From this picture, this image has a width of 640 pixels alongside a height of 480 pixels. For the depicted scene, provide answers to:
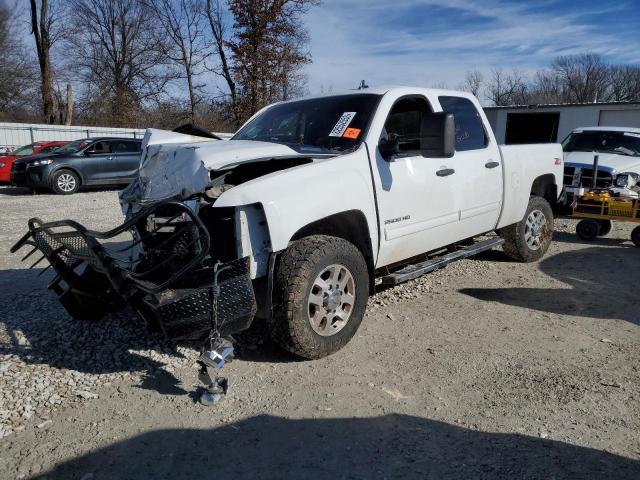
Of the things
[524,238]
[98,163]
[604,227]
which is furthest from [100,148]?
[604,227]

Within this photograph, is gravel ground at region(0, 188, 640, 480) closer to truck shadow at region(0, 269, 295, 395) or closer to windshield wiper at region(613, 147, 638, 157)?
truck shadow at region(0, 269, 295, 395)

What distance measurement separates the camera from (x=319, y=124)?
177 inches

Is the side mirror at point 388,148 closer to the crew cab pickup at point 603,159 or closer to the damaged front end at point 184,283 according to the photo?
the damaged front end at point 184,283

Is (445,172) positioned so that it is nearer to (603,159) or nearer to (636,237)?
(636,237)

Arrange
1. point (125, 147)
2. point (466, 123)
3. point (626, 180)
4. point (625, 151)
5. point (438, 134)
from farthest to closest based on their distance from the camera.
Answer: point (125, 147) → point (625, 151) → point (626, 180) → point (466, 123) → point (438, 134)

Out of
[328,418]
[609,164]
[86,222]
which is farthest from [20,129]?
[328,418]

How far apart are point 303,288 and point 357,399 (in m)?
0.81

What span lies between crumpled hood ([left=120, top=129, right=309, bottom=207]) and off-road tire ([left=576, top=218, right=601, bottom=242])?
627cm

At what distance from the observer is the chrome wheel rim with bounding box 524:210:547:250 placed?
253 inches

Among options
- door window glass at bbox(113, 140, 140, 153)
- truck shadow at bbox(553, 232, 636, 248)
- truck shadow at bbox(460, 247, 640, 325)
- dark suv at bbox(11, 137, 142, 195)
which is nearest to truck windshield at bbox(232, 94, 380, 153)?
truck shadow at bbox(460, 247, 640, 325)

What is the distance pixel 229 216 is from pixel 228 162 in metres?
0.37

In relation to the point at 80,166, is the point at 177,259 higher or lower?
lower

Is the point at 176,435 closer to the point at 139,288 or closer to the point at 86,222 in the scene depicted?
the point at 139,288

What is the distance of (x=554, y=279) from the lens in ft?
19.6
